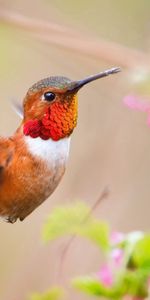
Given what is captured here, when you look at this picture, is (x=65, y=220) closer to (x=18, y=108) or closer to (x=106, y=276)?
(x=106, y=276)

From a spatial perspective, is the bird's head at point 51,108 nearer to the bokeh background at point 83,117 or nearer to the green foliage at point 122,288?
the bokeh background at point 83,117

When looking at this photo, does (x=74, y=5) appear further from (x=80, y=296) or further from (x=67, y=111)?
(x=67, y=111)

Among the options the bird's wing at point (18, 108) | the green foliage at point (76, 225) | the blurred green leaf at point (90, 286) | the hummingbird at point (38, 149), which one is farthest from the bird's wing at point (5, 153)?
the blurred green leaf at point (90, 286)

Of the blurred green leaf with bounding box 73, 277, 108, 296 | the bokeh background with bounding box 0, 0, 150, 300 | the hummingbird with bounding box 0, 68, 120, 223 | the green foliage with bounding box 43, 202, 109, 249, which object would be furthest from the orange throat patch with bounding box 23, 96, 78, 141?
the blurred green leaf with bounding box 73, 277, 108, 296

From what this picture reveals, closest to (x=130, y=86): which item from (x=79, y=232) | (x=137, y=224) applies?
(x=79, y=232)

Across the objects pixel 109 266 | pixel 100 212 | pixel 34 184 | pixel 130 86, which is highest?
pixel 100 212

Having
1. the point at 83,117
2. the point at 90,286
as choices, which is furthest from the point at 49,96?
the point at 83,117
